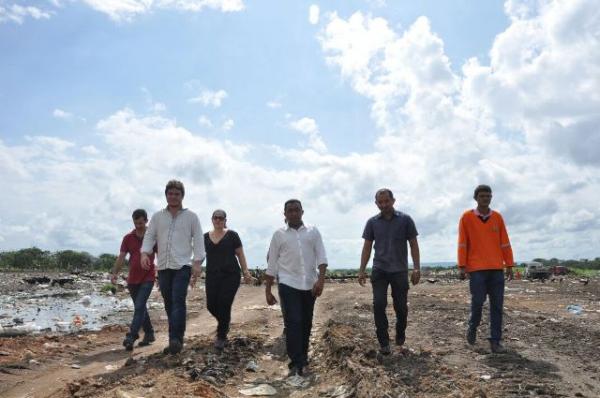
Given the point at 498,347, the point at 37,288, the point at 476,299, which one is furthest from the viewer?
the point at 37,288

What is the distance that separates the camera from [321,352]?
6180 millimetres

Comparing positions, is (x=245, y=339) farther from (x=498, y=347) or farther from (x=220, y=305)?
(x=498, y=347)

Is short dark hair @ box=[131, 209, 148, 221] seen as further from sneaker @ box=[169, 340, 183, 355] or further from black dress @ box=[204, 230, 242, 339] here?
sneaker @ box=[169, 340, 183, 355]

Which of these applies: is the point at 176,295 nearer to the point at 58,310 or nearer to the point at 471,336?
the point at 471,336

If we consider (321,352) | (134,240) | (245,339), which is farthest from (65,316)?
(321,352)

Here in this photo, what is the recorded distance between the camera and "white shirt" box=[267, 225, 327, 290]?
527 cm

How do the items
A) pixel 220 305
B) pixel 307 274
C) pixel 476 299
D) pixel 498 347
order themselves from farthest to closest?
pixel 220 305
pixel 476 299
pixel 498 347
pixel 307 274

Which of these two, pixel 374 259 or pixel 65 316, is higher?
pixel 374 259

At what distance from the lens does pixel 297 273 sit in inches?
207

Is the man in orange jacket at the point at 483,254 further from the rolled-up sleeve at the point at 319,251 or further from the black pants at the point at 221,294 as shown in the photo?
the black pants at the point at 221,294

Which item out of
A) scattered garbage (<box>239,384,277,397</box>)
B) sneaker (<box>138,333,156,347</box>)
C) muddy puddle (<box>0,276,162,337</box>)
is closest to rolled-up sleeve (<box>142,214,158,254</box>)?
sneaker (<box>138,333,156,347</box>)

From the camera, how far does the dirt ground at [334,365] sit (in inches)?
171

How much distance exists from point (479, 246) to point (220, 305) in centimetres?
323

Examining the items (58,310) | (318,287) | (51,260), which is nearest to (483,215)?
(318,287)
